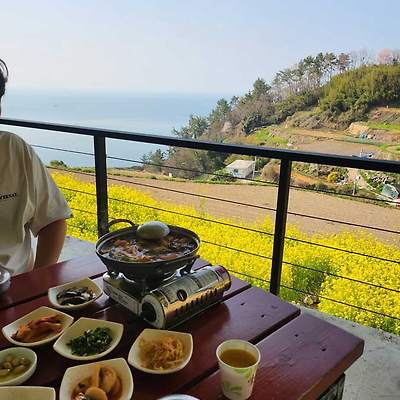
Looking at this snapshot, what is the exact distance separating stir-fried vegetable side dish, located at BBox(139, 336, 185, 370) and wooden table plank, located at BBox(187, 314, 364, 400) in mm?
81

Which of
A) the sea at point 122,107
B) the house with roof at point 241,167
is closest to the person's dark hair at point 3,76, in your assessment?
the house with roof at point 241,167

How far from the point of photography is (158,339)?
37.6 inches

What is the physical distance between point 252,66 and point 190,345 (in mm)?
10818

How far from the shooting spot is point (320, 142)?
8.86 metres

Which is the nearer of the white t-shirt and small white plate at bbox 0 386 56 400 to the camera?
small white plate at bbox 0 386 56 400

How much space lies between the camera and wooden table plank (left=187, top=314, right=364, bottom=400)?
81cm

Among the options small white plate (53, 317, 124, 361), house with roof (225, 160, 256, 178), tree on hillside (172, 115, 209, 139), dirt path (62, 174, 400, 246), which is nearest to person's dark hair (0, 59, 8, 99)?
small white plate (53, 317, 124, 361)

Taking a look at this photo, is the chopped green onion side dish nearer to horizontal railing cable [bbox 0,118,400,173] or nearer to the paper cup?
the paper cup

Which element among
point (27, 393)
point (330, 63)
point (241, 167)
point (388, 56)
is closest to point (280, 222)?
point (27, 393)

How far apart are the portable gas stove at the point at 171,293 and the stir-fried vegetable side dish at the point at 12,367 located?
0.94 feet

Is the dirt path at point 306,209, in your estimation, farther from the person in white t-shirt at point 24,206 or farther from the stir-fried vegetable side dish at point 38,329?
the stir-fried vegetable side dish at point 38,329

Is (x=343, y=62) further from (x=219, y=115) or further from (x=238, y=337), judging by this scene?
(x=238, y=337)

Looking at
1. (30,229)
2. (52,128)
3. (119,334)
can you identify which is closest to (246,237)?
(52,128)

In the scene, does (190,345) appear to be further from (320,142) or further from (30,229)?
(320,142)
